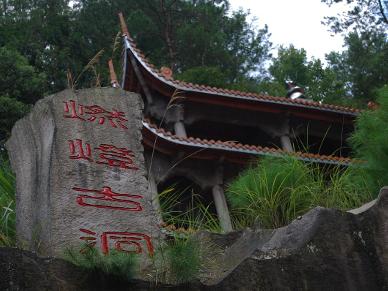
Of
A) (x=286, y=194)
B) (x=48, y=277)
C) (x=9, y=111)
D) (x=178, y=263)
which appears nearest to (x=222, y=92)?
(x=9, y=111)

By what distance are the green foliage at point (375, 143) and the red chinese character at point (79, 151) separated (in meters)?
2.42

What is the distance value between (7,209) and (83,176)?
70 centimetres

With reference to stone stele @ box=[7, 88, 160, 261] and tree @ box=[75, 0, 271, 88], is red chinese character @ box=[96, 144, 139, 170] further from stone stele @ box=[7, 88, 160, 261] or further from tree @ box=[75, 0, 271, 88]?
tree @ box=[75, 0, 271, 88]

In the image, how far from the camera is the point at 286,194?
533 centimetres

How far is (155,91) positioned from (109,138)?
7.99 meters

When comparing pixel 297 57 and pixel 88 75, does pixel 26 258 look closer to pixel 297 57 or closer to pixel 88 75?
pixel 88 75

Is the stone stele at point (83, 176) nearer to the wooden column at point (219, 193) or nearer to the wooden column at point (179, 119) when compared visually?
the wooden column at point (219, 193)

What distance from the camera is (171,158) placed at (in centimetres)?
1042

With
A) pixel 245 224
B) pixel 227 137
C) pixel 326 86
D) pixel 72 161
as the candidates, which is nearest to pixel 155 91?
pixel 227 137

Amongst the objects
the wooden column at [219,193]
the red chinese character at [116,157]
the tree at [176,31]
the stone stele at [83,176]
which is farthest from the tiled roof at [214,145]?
the tree at [176,31]

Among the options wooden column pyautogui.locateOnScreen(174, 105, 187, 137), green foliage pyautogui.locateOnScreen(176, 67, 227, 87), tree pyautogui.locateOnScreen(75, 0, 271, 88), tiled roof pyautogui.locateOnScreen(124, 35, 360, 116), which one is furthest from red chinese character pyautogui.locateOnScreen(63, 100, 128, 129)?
tree pyautogui.locateOnScreen(75, 0, 271, 88)

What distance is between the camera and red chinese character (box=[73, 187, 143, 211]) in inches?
159

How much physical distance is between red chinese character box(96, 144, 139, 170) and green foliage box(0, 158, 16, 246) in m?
0.76

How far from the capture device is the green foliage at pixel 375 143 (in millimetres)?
5590
